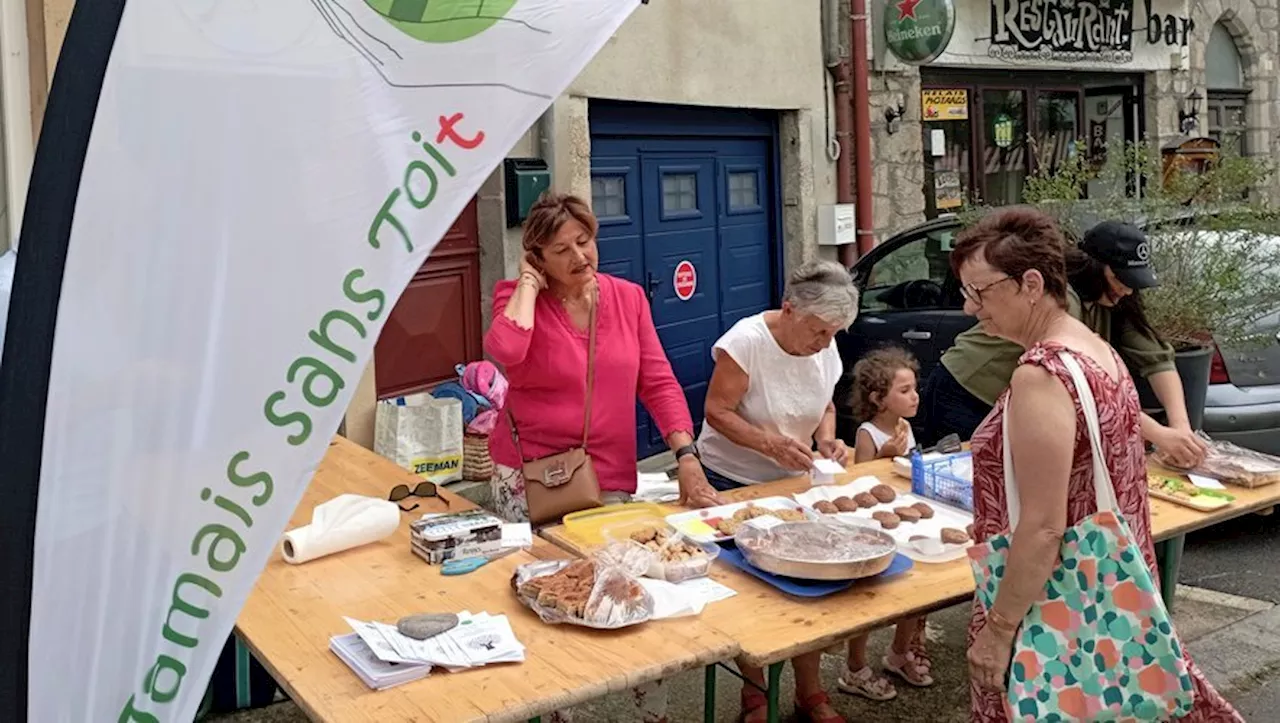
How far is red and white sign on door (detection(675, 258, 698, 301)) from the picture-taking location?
7996 millimetres

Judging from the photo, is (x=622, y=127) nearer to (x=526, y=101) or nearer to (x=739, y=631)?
(x=739, y=631)

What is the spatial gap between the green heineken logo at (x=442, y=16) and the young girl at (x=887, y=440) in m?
2.74

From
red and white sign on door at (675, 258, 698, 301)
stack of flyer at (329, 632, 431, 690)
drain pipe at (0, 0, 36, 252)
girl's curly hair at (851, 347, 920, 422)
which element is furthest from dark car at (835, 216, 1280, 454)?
drain pipe at (0, 0, 36, 252)

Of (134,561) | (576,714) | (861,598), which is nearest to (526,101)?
(134,561)

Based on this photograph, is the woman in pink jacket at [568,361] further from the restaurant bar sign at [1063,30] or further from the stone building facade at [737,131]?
the restaurant bar sign at [1063,30]

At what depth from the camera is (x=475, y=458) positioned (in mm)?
6363

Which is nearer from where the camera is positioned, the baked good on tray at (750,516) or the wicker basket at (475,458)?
the baked good on tray at (750,516)

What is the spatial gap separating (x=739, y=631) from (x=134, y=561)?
4.57 ft

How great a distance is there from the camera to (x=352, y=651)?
238 centimetres

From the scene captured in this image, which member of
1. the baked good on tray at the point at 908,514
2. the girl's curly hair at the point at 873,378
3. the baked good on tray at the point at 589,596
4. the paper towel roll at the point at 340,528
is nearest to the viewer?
the baked good on tray at the point at 589,596

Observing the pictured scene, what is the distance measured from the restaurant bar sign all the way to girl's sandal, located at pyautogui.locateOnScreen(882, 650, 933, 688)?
7.93 m

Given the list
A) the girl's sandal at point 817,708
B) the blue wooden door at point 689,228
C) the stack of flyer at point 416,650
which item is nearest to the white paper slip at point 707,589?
the stack of flyer at point 416,650

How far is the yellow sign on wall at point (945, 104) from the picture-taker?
399 inches

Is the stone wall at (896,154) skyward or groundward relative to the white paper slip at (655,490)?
skyward
